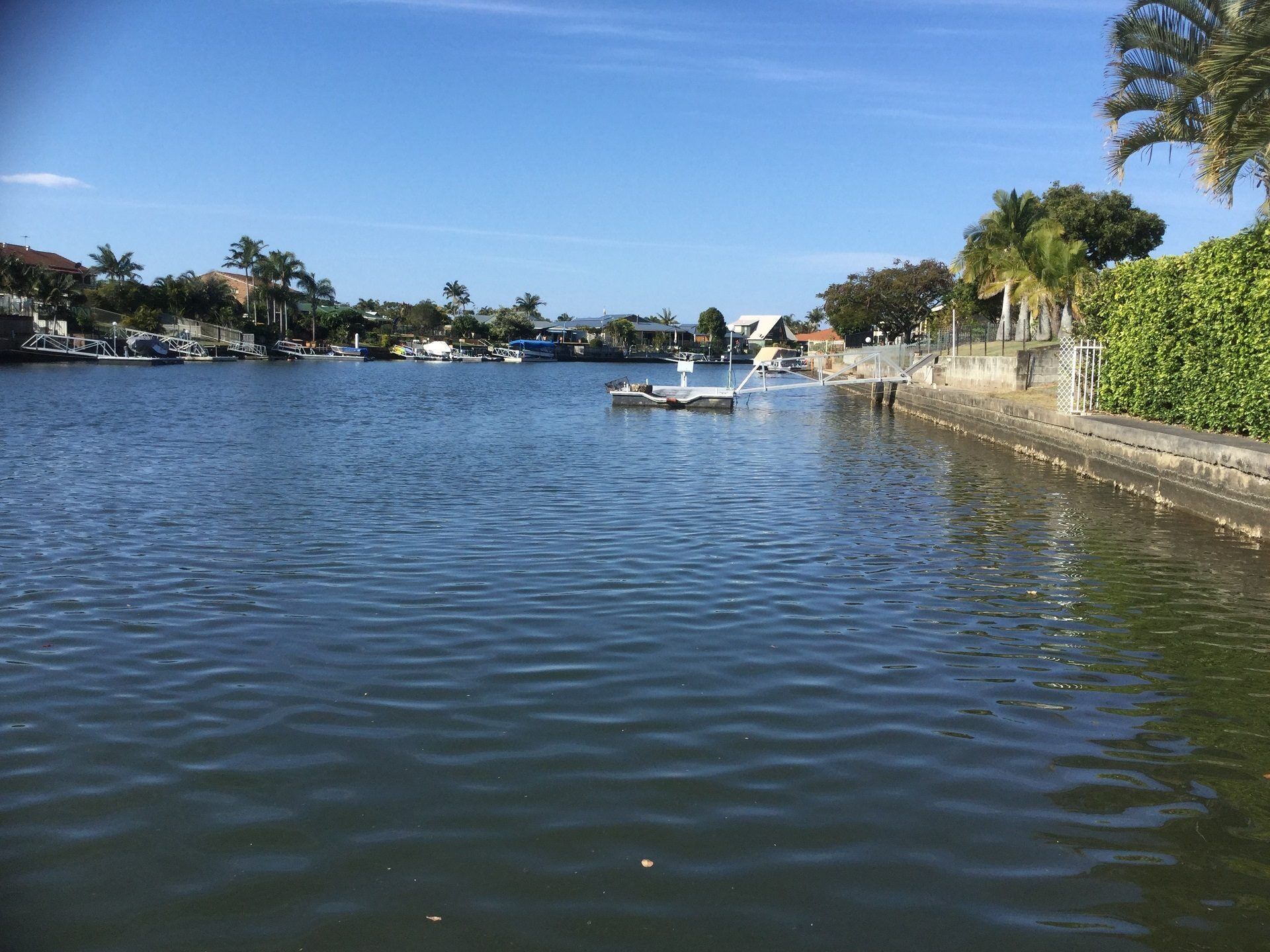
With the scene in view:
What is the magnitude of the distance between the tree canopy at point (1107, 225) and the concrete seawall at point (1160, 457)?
3505cm

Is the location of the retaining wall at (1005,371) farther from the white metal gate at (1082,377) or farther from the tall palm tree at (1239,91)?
the tall palm tree at (1239,91)

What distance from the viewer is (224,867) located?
4.38 meters

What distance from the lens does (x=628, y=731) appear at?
19.6ft

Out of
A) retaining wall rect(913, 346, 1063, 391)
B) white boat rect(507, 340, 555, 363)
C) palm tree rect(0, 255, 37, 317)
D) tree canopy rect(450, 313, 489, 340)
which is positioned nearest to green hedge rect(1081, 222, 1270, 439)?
retaining wall rect(913, 346, 1063, 391)

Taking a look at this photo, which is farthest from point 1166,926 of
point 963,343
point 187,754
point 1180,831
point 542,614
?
point 963,343

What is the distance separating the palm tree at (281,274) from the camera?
12238 cm

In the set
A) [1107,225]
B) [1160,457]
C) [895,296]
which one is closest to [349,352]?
[895,296]

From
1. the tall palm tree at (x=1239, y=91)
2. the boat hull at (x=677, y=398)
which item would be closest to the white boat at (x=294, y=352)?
the boat hull at (x=677, y=398)

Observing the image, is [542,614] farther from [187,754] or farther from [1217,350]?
[1217,350]

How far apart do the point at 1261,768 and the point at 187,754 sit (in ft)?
19.0

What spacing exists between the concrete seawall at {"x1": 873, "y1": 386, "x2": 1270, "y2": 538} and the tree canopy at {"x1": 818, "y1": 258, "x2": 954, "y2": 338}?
223 ft

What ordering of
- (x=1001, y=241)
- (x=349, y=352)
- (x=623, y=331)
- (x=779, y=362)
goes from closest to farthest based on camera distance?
(x=779, y=362), (x=1001, y=241), (x=349, y=352), (x=623, y=331)

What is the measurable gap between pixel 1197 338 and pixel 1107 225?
43.4 meters

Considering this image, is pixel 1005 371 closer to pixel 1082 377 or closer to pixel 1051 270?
pixel 1082 377
